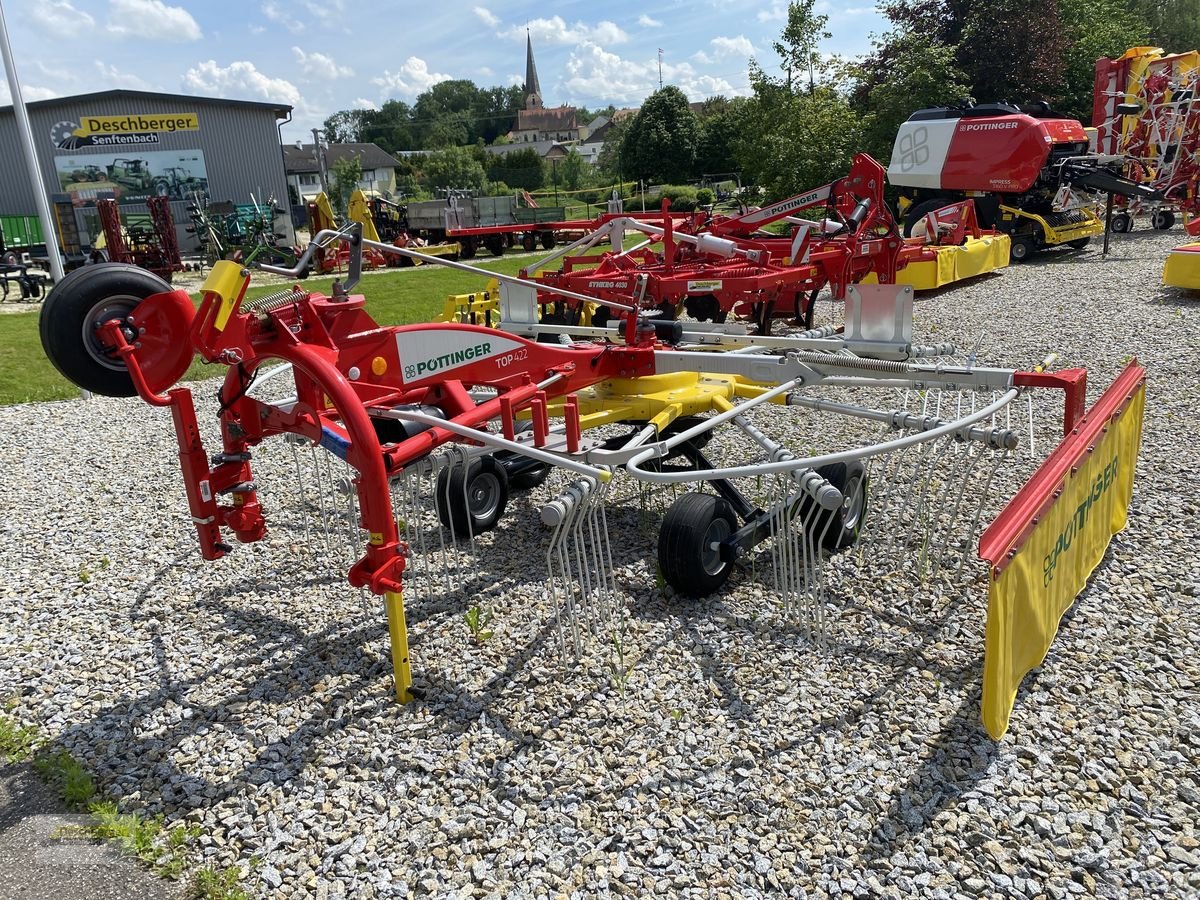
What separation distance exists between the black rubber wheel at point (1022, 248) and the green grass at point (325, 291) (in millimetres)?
9547

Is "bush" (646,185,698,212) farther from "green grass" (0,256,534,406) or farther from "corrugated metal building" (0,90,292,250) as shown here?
"corrugated metal building" (0,90,292,250)

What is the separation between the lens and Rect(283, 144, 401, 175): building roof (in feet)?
197

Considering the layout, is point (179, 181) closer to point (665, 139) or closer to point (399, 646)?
point (665, 139)

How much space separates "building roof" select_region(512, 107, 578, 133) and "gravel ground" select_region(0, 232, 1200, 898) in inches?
4329

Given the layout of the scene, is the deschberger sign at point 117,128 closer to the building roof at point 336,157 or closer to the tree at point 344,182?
the tree at point 344,182

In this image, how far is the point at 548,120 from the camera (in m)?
108

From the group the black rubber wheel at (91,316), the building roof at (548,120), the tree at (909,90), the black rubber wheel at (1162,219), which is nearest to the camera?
the black rubber wheel at (91,316)

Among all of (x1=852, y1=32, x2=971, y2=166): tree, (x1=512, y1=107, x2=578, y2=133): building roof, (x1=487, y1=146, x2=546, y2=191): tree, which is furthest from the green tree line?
(x1=512, y1=107, x2=578, y2=133): building roof

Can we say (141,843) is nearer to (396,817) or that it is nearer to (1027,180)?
(396,817)

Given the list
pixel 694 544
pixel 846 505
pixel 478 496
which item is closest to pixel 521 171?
pixel 478 496

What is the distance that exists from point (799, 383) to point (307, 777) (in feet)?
9.32

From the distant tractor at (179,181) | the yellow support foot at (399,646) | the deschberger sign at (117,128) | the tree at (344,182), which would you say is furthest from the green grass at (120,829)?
the tree at (344,182)

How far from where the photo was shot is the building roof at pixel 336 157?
6000cm

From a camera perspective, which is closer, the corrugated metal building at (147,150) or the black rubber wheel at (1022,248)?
the black rubber wheel at (1022,248)
